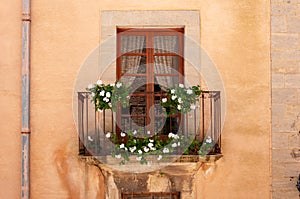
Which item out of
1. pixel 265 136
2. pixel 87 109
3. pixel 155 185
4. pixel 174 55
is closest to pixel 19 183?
pixel 87 109

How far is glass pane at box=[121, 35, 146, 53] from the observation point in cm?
765

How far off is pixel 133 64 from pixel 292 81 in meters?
2.25

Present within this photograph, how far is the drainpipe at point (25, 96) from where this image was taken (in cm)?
738

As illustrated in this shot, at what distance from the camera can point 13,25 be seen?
7531 millimetres

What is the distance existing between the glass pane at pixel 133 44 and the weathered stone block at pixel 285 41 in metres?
1.83

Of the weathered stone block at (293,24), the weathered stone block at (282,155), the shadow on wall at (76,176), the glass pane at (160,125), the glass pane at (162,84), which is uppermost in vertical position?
the weathered stone block at (293,24)

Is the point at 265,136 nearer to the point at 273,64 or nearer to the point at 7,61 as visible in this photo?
the point at 273,64

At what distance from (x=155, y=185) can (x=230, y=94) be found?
5.38 ft

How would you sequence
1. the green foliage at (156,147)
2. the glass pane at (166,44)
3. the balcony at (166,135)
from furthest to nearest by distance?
the glass pane at (166,44) → the balcony at (166,135) → the green foliage at (156,147)

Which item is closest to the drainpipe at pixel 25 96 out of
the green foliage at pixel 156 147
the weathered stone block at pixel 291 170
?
the green foliage at pixel 156 147

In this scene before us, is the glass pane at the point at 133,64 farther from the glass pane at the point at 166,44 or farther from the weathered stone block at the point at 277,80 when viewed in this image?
the weathered stone block at the point at 277,80

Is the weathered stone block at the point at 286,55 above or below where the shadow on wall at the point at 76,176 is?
above

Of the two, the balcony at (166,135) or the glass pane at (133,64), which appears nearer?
the balcony at (166,135)

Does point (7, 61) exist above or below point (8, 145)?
above
